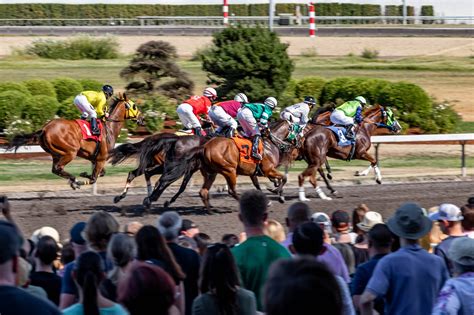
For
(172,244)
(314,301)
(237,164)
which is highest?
(314,301)

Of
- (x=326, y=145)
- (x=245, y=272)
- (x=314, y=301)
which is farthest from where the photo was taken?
(x=326, y=145)

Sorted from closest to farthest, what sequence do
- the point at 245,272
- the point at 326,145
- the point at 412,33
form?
the point at 245,272, the point at 326,145, the point at 412,33

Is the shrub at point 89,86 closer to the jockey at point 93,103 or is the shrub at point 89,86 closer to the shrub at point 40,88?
the shrub at point 40,88

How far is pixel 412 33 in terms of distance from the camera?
156ft

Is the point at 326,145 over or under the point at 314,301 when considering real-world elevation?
under

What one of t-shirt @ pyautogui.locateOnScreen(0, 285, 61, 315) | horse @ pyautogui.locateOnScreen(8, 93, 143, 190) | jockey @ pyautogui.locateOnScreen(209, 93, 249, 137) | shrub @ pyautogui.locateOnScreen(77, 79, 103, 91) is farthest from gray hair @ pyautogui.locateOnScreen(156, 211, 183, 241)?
shrub @ pyautogui.locateOnScreen(77, 79, 103, 91)

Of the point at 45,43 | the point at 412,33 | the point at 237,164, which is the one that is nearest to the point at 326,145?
the point at 237,164

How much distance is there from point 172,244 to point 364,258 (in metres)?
1.63

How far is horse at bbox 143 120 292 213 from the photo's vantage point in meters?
14.2

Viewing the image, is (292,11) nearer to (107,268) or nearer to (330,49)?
(330,49)

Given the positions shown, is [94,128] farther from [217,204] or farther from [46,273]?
[46,273]

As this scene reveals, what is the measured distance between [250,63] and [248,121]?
681 centimetres

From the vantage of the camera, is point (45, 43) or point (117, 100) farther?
point (45, 43)

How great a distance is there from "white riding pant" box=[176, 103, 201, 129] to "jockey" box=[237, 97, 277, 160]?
0.95 metres
